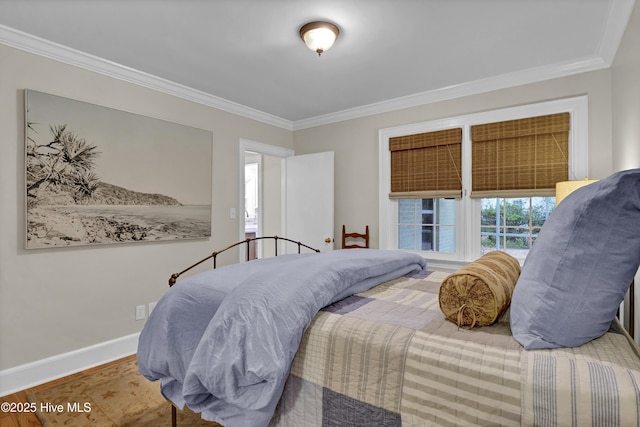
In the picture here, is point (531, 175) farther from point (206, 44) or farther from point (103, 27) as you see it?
point (103, 27)

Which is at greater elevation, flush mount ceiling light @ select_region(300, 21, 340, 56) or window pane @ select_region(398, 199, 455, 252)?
flush mount ceiling light @ select_region(300, 21, 340, 56)

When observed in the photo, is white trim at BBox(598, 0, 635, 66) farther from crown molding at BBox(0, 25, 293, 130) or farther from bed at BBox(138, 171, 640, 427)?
crown molding at BBox(0, 25, 293, 130)

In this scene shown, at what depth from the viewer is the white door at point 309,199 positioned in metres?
4.37

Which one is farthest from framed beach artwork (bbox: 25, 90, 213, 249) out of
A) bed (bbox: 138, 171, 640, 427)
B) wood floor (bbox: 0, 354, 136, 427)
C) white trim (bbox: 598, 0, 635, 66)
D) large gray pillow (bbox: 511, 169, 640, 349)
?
white trim (bbox: 598, 0, 635, 66)

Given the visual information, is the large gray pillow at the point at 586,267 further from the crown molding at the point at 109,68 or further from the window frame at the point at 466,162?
the crown molding at the point at 109,68

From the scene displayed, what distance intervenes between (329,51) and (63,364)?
128 inches

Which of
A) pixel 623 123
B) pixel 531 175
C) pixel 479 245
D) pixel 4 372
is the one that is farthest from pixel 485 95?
pixel 4 372

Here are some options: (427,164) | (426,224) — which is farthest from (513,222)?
(427,164)

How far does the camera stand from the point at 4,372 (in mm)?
2391

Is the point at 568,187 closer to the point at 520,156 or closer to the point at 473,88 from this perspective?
the point at 520,156

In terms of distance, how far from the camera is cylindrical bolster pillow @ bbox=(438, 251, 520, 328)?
1228 mm

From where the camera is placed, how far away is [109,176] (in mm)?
2920

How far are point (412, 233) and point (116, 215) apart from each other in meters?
3.04

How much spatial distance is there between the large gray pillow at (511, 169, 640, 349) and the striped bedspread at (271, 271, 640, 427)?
7cm
